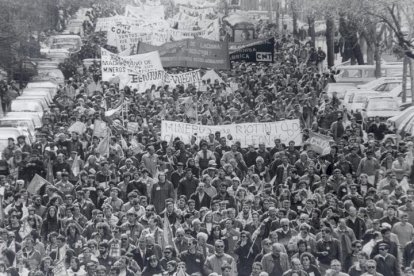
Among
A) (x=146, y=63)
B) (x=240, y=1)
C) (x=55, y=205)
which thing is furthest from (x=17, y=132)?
(x=240, y=1)

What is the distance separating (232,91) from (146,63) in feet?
7.84

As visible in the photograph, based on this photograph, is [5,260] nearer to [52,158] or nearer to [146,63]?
[52,158]

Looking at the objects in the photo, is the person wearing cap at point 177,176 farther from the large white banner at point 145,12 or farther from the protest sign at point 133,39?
the large white banner at point 145,12

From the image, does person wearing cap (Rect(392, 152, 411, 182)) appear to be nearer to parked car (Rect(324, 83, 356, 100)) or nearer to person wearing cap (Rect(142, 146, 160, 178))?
person wearing cap (Rect(142, 146, 160, 178))

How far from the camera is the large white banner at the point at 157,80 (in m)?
31.2

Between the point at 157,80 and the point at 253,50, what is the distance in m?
4.76

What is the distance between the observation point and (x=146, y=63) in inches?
1236

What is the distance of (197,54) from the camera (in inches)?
1335

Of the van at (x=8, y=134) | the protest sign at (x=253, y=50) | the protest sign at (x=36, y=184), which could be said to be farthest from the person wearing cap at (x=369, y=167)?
the protest sign at (x=253, y=50)

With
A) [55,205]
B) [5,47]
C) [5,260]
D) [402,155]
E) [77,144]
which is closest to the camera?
[5,260]

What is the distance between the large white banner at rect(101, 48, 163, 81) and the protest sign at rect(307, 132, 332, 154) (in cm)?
947

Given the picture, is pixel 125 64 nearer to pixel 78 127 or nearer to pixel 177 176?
pixel 78 127

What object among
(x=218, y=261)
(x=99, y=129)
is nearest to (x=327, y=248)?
(x=218, y=261)

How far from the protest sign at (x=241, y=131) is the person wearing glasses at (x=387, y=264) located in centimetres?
874
